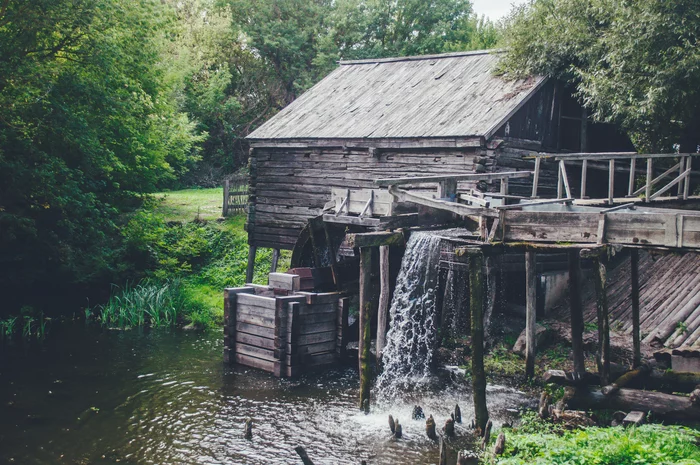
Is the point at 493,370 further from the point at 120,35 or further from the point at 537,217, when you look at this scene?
the point at 120,35

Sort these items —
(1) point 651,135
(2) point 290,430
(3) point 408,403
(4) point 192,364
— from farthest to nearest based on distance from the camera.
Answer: (1) point 651,135 → (4) point 192,364 → (3) point 408,403 → (2) point 290,430

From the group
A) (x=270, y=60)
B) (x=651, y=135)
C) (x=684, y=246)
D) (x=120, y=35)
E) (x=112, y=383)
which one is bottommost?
(x=112, y=383)

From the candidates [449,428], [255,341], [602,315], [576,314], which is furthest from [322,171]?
[602,315]

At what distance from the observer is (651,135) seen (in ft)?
52.4

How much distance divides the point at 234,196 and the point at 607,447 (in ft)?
65.4

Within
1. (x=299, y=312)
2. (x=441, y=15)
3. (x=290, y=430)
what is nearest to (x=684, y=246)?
(x=290, y=430)

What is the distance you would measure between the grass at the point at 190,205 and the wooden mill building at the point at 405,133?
6.72m

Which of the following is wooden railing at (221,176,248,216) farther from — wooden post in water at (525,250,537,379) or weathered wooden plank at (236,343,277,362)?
wooden post in water at (525,250,537,379)

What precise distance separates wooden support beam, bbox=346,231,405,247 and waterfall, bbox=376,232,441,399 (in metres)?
0.78

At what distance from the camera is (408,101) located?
1697cm

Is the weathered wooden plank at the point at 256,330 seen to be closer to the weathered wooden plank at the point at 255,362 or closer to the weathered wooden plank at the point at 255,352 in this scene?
the weathered wooden plank at the point at 255,352

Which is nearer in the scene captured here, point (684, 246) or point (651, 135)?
point (684, 246)

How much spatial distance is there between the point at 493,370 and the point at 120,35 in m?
12.8

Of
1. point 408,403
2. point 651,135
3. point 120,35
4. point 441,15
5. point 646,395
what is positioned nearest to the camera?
point 646,395
